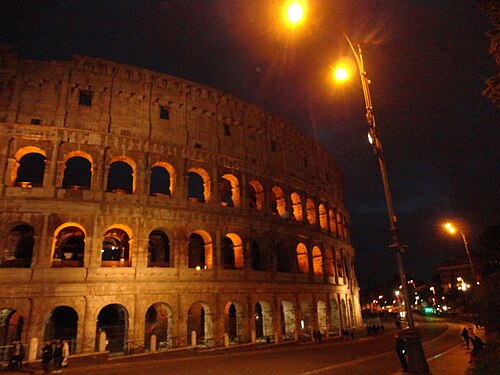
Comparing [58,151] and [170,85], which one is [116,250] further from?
[170,85]

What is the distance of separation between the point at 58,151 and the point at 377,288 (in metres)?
140

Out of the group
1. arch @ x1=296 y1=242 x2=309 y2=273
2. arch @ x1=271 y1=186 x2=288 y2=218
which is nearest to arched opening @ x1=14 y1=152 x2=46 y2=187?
arch @ x1=271 y1=186 x2=288 y2=218

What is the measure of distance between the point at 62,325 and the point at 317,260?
21.0m

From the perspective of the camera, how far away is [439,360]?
49.1 ft

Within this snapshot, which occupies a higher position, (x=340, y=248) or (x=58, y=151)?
(x=58, y=151)

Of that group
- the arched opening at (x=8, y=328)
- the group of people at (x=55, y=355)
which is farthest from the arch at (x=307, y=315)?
the arched opening at (x=8, y=328)

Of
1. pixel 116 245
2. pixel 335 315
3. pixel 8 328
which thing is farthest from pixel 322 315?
pixel 8 328

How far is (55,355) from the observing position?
1413 cm

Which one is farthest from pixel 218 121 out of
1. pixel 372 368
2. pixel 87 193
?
pixel 372 368

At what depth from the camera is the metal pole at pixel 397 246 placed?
859 centimetres

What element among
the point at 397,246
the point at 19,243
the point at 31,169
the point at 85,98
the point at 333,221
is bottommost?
the point at 397,246

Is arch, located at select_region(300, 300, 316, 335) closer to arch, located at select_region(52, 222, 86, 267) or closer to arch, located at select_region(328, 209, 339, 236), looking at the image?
arch, located at select_region(328, 209, 339, 236)

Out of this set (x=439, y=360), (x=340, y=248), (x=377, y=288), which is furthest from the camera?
(x=377, y=288)

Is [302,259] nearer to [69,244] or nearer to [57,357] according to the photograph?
[69,244]
